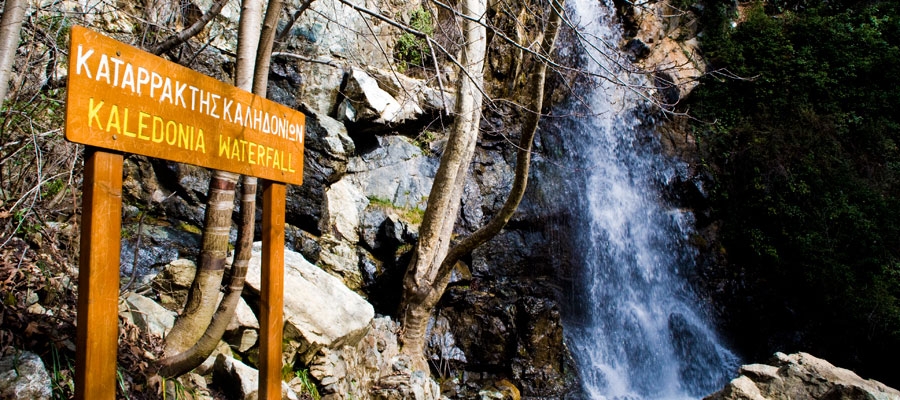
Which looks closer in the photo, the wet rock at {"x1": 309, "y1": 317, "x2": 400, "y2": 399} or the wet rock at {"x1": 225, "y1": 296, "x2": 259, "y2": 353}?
the wet rock at {"x1": 225, "y1": 296, "x2": 259, "y2": 353}

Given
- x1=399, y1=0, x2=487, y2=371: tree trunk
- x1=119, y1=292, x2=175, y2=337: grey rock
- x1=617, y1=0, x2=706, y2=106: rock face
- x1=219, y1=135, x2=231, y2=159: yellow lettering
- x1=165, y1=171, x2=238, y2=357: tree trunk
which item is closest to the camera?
x1=219, y1=135, x2=231, y2=159: yellow lettering

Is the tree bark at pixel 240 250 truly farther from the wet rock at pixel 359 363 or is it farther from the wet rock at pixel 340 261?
the wet rock at pixel 340 261

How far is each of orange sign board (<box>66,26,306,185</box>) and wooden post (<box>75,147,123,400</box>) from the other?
120mm

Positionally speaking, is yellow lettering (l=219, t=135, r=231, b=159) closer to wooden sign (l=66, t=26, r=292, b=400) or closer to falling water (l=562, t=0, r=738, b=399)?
wooden sign (l=66, t=26, r=292, b=400)

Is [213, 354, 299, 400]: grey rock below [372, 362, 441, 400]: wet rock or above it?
above

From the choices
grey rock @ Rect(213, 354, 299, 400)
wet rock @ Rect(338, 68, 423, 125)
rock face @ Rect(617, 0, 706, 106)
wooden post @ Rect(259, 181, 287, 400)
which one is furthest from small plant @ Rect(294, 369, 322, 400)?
rock face @ Rect(617, 0, 706, 106)

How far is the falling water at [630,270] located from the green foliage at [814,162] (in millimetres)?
1387

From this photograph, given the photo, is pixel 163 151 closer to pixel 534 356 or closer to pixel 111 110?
pixel 111 110

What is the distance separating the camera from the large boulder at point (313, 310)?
162 inches

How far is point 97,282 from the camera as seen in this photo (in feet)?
5.68

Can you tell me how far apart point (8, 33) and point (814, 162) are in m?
12.1

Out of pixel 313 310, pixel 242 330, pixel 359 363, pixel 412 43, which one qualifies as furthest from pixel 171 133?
pixel 412 43

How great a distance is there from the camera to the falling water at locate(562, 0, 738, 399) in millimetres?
7789

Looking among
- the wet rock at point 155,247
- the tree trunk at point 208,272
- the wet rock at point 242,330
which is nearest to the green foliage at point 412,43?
the wet rock at point 155,247
